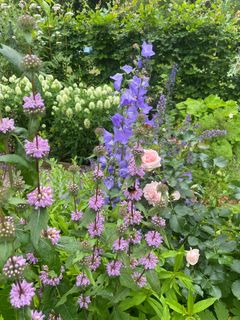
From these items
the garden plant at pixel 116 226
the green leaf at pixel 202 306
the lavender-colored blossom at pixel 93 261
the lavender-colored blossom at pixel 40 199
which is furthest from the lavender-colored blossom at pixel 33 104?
the green leaf at pixel 202 306

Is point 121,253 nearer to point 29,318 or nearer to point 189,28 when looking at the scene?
point 29,318

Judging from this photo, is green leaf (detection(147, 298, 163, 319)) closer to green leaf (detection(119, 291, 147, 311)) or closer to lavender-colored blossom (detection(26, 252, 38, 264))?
green leaf (detection(119, 291, 147, 311))

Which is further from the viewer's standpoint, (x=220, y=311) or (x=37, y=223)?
(x=220, y=311)

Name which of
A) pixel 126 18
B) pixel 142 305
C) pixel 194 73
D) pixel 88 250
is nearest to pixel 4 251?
pixel 88 250

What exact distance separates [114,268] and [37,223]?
0.39 m

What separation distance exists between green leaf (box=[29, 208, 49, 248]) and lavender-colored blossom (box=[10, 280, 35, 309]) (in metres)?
0.12

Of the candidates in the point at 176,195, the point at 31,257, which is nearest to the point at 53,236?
the point at 31,257

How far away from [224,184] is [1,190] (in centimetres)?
189

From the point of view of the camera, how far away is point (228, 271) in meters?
2.02

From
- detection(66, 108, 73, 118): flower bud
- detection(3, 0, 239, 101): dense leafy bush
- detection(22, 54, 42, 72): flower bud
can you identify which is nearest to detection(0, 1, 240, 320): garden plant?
detection(22, 54, 42, 72): flower bud

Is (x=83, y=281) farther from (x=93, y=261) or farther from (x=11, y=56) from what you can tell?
(x=11, y=56)

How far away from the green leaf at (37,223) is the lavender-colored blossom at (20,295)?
0.38ft

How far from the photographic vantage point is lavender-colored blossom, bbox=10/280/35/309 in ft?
3.30

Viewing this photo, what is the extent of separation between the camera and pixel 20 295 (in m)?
1.02
